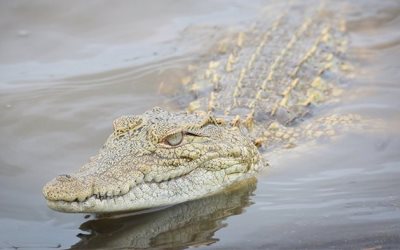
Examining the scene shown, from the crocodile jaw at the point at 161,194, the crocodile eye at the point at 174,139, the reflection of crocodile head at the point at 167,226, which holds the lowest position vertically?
the reflection of crocodile head at the point at 167,226

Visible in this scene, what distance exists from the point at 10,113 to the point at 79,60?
1.51 m

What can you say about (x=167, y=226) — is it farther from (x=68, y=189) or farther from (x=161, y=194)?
(x=68, y=189)

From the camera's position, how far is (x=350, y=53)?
7641 millimetres

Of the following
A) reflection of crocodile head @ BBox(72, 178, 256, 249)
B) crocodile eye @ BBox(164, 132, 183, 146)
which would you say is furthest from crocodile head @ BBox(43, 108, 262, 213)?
reflection of crocodile head @ BBox(72, 178, 256, 249)

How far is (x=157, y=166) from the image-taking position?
170 inches

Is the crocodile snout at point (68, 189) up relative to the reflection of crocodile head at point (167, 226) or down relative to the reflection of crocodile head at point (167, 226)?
up

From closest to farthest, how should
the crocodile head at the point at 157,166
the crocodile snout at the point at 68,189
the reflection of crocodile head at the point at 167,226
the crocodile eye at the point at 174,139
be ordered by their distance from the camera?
the crocodile snout at the point at 68,189 < the crocodile head at the point at 157,166 < the reflection of crocodile head at the point at 167,226 < the crocodile eye at the point at 174,139

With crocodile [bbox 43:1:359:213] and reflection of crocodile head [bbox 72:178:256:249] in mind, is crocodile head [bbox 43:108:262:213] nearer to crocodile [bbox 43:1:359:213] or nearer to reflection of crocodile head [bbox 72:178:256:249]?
crocodile [bbox 43:1:359:213]

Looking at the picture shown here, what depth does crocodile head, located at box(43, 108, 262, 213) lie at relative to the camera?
392cm

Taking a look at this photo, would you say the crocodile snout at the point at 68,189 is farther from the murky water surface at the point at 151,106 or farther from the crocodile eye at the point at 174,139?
the crocodile eye at the point at 174,139

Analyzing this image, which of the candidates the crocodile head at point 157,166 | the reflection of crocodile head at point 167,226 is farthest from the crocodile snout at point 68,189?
the reflection of crocodile head at point 167,226

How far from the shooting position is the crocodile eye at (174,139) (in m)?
4.47

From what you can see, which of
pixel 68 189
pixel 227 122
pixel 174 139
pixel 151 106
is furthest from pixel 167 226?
pixel 151 106

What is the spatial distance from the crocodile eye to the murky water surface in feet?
1.46
